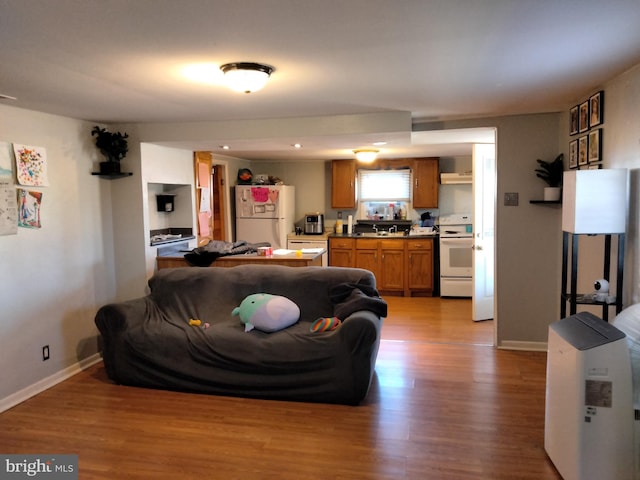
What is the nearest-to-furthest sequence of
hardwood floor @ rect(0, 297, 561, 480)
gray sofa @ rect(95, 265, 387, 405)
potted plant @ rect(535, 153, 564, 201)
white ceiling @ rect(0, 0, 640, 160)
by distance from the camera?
white ceiling @ rect(0, 0, 640, 160) < hardwood floor @ rect(0, 297, 561, 480) < gray sofa @ rect(95, 265, 387, 405) < potted plant @ rect(535, 153, 564, 201)

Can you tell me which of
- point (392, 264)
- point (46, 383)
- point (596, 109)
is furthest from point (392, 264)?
point (46, 383)

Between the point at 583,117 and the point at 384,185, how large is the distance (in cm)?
421

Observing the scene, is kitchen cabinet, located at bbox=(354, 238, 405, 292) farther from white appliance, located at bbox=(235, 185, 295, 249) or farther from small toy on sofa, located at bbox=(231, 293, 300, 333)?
small toy on sofa, located at bbox=(231, 293, 300, 333)

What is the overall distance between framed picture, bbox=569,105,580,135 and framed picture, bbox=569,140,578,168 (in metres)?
0.09

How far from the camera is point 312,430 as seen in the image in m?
2.91

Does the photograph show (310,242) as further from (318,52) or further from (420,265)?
(318,52)

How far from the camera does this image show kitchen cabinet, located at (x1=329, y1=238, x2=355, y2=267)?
23.4ft

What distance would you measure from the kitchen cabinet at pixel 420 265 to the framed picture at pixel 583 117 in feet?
11.1

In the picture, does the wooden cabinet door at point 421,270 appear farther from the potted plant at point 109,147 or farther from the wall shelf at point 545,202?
the potted plant at point 109,147

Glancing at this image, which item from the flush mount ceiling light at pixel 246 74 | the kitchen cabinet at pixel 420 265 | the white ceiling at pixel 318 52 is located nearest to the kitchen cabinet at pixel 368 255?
the kitchen cabinet at pixel 420 265

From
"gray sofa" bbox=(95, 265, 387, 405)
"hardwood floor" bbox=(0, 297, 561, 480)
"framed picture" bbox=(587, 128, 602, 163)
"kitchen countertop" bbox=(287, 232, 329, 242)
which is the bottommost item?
"hardwood floor" bbox=(0, 297, 561, 480)

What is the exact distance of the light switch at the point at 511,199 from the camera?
4277mm

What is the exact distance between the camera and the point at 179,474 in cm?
245

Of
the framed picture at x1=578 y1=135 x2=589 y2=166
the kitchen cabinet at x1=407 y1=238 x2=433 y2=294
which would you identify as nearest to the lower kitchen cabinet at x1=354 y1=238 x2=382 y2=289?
the kitchen cabinet at x1=407 y1=238 x2=433 y2=294
